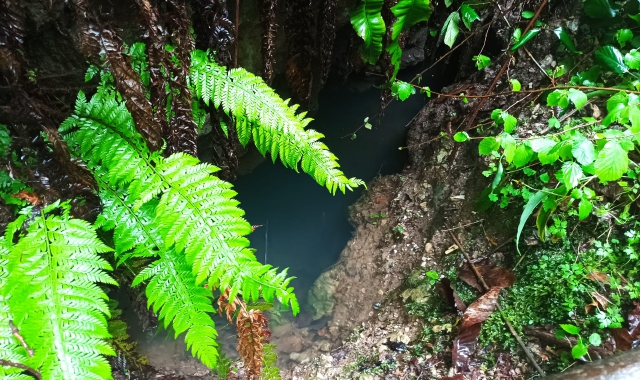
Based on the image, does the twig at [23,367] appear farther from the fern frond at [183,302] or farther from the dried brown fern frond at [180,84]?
the dried brown fern frond at [180,84]

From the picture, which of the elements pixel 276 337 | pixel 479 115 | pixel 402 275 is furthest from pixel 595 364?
pixel 276 337

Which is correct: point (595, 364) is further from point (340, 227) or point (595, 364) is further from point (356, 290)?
point (340, 227)

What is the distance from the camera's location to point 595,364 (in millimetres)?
1256

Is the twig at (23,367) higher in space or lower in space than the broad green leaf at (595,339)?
higher

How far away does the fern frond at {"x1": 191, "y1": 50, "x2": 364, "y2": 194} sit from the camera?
1.68 meters

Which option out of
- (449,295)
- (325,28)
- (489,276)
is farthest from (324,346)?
(325,28)

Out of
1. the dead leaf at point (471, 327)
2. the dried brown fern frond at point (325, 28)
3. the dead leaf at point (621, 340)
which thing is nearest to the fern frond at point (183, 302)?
the dead leaf at point (471, 327)

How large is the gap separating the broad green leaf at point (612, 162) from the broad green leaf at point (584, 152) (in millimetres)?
69

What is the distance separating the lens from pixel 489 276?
2170 millimetres

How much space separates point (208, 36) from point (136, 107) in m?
0.59

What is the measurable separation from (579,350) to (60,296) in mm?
2111

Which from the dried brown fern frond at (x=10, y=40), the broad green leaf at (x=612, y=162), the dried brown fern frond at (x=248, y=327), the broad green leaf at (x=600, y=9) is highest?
the dried brown fern frond at (x=10, y=40)

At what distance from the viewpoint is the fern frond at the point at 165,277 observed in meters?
1.46

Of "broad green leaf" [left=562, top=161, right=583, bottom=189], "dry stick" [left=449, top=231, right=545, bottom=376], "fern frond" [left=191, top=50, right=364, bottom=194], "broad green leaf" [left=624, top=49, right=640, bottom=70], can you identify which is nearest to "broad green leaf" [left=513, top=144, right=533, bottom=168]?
"broad green leaf" [left=562, top=161, right=583, bottom=189]
